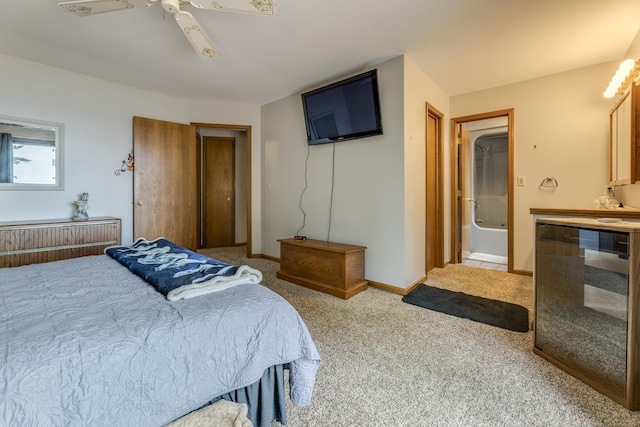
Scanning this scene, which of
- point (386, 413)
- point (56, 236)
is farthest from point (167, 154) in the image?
point (386, 413)

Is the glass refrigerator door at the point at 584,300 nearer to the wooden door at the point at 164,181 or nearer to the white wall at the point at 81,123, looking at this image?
the wooden door at the point at 164,181

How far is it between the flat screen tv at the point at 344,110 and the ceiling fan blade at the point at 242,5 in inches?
53.7

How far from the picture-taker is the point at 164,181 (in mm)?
3750

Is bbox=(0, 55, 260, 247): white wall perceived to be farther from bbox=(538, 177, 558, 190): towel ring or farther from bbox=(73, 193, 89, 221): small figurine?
bbox=(538, 177, 558, 190): towel ring

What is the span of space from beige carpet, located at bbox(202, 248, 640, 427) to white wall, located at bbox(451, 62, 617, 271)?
203cm

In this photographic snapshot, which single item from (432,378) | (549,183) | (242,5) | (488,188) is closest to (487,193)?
(488,188)

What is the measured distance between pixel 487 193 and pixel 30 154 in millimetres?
6633

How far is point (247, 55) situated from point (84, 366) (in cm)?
282

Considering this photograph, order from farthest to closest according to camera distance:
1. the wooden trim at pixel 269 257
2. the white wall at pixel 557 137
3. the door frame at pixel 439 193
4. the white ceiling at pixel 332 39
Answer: the wooden trim at pixel 269 257 → the door frame at pixel 439 193 → the white wall at pixel 557 137 → the white ceiling at pixel 332 39

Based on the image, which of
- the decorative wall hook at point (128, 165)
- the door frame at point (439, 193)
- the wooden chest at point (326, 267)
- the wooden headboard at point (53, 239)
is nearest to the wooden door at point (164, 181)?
the decorative wall hook at point (128, 165)

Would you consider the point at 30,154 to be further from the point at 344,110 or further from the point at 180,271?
the point at 344,110

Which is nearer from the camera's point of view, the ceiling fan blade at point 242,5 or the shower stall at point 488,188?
the ceiling fan blade at point 242,5

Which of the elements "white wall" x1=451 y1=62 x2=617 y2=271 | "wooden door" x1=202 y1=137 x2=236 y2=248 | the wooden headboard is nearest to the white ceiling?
"white wall" x1=451 y1=62 x2=617 y2=271

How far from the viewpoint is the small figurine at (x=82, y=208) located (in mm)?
3059
